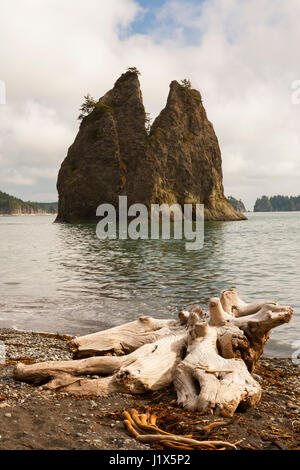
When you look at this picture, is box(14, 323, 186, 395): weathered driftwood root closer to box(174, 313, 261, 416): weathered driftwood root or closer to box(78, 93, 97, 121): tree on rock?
box(174, 313, 261, 416): weathered driftwood root

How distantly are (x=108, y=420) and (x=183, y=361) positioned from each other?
164 centimetres

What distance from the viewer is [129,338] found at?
791cm

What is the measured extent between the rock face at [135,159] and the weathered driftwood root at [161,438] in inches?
3327

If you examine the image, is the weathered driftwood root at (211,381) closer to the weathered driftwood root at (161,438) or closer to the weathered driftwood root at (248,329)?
the weathered driftwood root at (248,329)

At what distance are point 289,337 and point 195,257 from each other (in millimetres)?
18044

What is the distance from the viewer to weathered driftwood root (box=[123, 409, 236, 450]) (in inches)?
177

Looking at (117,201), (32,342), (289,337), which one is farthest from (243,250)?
(117,201)

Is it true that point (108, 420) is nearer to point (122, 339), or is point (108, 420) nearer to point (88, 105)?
point (122, 339)

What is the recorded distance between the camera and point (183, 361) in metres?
6.32

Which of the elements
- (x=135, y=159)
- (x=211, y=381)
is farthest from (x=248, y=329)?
(x=135, y=159)

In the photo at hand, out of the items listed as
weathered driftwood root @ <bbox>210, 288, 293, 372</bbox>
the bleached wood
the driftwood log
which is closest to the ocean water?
weathered driftwood root @ <bbox>210, 288, 293, 372</bbox>

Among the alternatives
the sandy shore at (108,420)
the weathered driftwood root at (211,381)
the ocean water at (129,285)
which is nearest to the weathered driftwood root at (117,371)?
the sandy shore at (108,420)

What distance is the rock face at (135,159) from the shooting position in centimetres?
9488
